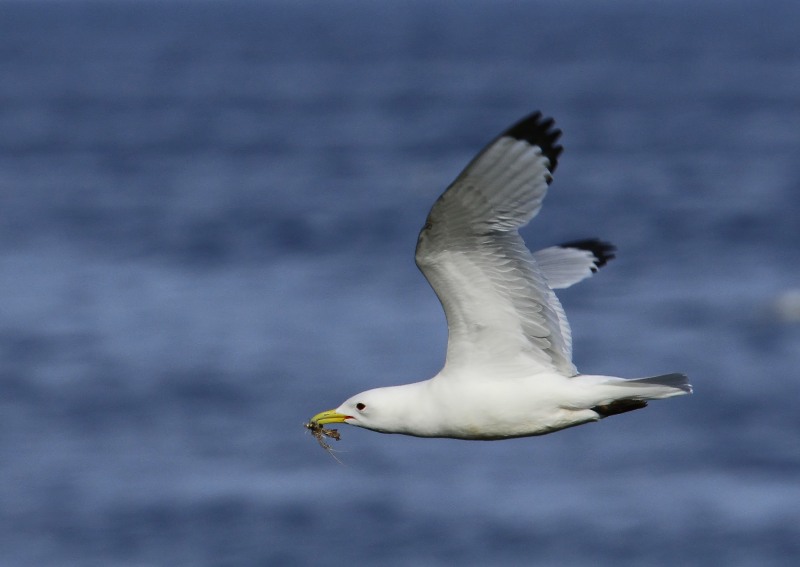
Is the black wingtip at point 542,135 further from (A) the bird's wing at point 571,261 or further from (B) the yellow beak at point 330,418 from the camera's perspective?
(A) the bird's wing at point 571,261

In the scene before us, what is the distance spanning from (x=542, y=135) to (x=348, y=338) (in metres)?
17.0

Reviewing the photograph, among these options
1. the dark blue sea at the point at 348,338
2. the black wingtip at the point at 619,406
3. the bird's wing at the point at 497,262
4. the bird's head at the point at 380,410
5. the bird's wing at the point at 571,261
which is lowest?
the black wingtip at the point at 619,406

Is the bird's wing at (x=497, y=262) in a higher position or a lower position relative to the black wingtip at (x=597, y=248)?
lower

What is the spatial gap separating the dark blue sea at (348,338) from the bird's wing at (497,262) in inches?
285

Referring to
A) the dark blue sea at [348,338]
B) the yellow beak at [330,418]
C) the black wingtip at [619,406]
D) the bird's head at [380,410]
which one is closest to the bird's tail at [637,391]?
the black wingtip at [619,406]

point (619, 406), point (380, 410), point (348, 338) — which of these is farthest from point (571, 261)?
point (348, 338)

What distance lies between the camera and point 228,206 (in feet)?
125

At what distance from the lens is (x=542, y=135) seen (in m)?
7.83

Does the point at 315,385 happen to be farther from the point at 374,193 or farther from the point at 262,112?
the point at 262,112

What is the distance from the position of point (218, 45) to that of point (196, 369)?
81.2m

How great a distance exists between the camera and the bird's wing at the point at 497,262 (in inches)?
309

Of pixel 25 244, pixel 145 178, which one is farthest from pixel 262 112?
Answer: pixel 25 244

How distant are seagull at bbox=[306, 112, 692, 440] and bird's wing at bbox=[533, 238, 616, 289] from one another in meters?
1.53

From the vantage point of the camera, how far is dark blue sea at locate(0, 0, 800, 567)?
19062 mm
